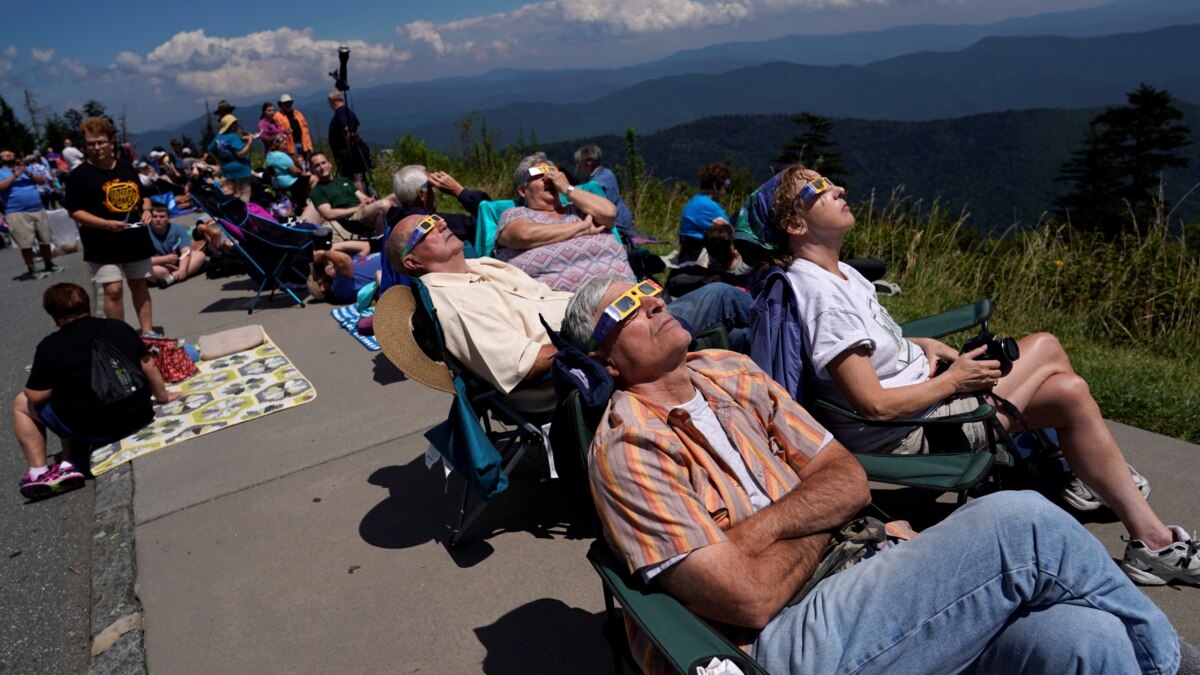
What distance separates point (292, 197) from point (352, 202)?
2.03m

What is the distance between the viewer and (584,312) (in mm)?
2193

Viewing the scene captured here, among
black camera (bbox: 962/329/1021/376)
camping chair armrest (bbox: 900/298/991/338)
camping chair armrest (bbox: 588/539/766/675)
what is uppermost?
black camera (bbox: 962/329/1021/376)

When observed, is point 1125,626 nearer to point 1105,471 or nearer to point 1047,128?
point 1105,471

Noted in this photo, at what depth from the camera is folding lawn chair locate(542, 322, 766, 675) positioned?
64.5 inches

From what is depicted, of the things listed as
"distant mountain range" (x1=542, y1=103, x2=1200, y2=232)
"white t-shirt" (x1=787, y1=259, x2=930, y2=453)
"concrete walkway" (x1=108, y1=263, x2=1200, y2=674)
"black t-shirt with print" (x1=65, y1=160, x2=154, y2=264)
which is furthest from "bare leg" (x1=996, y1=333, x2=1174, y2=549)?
"distant mountain range" (x1=542, y1=103, x2=1200, y2=232)

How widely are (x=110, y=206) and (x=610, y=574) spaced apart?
18.7 feet

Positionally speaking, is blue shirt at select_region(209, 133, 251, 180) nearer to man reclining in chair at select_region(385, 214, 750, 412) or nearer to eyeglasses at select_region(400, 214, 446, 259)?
man reclining in chair at select_region(385, 214, 750, 412)

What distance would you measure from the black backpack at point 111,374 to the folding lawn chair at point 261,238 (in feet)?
9.96

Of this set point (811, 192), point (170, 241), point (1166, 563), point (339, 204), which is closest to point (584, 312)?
point (811, 192)

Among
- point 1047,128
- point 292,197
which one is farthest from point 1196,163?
point 292,197

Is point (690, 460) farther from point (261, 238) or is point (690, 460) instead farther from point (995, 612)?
point (261, 238)

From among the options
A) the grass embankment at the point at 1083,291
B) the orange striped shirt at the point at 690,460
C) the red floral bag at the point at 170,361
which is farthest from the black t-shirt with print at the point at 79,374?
the grass embankment at the point at 1083,291

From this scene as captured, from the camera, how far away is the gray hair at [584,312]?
7.14ft

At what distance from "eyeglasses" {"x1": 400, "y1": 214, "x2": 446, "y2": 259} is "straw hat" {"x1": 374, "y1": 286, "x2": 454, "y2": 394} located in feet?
0.79
